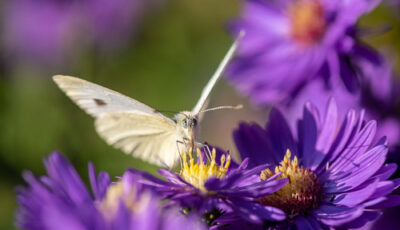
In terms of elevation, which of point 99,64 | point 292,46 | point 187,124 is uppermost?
point 292,46

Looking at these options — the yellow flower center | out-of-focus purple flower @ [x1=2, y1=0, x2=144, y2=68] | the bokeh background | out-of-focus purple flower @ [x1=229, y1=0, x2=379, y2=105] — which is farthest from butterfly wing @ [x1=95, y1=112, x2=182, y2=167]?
out-of-focus purple flower @ [x1=2, y1=0, x2=144, y2=68]

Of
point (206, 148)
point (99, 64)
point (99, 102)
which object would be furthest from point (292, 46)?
point (99, 64)

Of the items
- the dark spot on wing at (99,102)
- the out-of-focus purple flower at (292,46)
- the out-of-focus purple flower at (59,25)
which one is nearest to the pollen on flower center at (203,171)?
the dark spot on wing at (99,102)

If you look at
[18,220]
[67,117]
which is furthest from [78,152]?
[18,220]

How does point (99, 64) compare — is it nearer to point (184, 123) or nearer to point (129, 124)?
point (129, 124)

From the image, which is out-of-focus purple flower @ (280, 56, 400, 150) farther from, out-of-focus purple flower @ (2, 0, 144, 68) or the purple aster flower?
out-of-focus purple flower @ (2, 0, 144, 68)

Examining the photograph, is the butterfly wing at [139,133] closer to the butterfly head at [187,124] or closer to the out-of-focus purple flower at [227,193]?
the butterfly head at [187,124]
